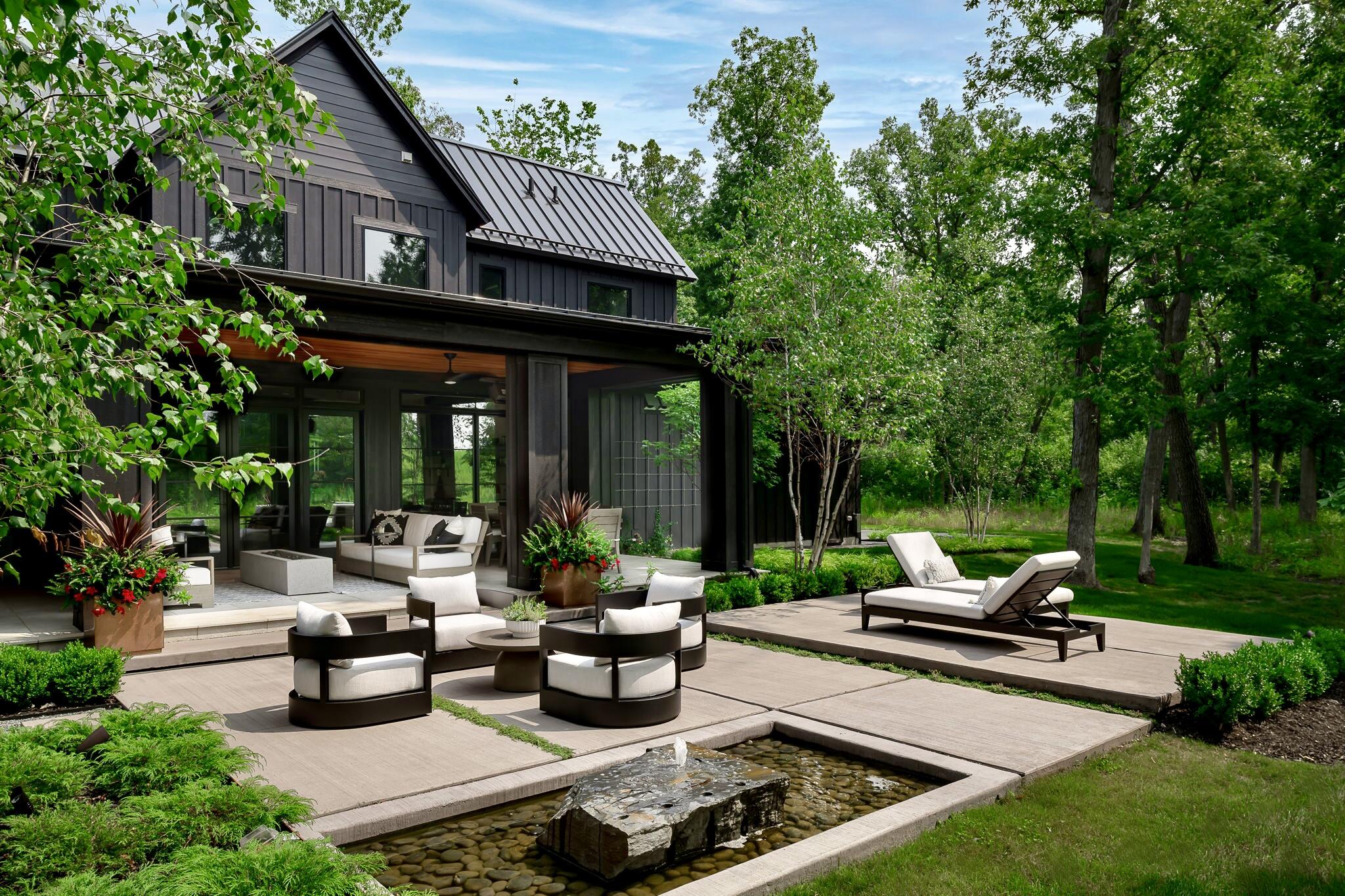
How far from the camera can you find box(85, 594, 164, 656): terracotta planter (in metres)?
7.12

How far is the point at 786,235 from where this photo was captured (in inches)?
450

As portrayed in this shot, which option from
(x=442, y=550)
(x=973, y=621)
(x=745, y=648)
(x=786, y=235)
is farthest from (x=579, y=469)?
(x=973, y=621)

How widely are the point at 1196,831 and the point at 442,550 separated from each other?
8982 mm

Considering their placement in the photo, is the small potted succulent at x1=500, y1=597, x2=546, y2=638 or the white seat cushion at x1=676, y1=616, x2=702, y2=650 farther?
the white seat cushion at x1=676, y1=616, x2=702, y2=650

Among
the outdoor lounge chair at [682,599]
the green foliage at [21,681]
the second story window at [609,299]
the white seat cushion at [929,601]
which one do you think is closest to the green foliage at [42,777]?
the green foliage at [21,681]

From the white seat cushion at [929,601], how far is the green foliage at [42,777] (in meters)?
6.80

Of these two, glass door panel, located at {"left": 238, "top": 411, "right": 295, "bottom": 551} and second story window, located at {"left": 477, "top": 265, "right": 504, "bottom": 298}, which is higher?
second story window, located at {"left": 477, "top": 265, "right": 504, "bottom": 298}

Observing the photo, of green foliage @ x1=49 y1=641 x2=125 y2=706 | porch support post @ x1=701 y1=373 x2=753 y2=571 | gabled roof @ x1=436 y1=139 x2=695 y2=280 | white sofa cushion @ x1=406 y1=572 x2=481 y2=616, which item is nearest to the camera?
green foliage @ x1=49 y1=641 x2=125 y2=706

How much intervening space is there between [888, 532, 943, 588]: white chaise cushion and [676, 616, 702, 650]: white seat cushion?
2808mm

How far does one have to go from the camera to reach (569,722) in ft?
19.5

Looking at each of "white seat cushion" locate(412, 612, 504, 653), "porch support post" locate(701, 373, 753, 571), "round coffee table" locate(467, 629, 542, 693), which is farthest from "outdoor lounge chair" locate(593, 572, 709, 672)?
"porch support post" locate(701, 373, 753, 571)

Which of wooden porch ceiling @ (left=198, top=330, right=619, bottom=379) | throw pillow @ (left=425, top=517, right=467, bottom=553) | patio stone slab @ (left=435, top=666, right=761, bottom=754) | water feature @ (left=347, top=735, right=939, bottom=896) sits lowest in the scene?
water feature @ (left=347, top=735, right=939, bottom=896)

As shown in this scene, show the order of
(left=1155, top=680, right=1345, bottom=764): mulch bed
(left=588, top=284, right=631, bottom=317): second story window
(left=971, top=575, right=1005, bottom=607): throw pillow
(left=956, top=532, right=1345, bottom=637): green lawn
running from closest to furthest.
A: (left=1155, top=680, right=1345, bottom=764): mulch bed → (left=971, top=575, right=1005, bottom=607): throw pillow → (left=956, top=532, right=1345, bottom=637): green lawn → (left=588, top=284, right=631, bottom=317): second story window

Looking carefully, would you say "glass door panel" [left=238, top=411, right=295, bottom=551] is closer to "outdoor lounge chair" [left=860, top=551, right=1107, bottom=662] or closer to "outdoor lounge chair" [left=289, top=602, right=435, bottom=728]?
"outdoor lounge chair" [left=289, top=602, right=435, bottom=728]
